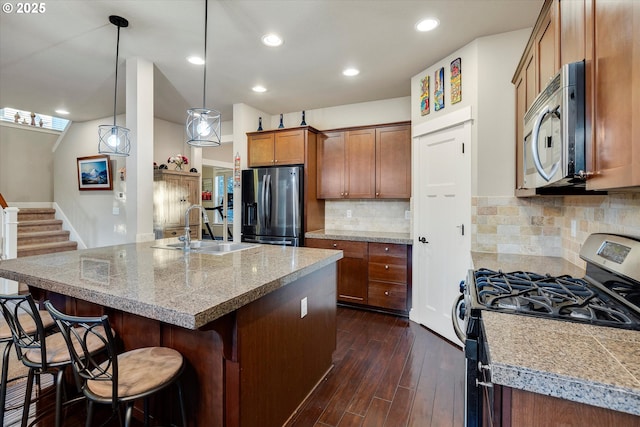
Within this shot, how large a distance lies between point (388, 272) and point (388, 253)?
222 mm

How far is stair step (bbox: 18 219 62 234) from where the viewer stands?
17.4 feet

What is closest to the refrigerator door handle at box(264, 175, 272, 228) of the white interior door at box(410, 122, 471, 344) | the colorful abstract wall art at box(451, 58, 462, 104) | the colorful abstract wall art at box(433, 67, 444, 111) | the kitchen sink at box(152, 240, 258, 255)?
the kitchen sink at box(152, 240, 258, 255)

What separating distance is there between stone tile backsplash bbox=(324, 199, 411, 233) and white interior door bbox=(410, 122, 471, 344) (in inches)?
29.0

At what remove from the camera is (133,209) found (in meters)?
3.03

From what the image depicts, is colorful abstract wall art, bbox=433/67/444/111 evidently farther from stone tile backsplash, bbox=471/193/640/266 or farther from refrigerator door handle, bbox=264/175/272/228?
refrigerator door handle, bbox=264/175/272/228

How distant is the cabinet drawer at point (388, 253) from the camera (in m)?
3.44

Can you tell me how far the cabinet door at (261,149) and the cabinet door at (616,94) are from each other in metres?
3.60

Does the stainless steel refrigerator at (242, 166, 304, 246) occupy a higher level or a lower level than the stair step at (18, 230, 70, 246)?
higher

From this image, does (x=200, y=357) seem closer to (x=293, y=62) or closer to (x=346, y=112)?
(x=293, y=62)

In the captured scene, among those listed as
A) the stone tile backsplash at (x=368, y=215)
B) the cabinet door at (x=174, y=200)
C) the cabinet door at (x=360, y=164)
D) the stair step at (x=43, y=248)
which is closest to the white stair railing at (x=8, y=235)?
the stair step at (x=43, y=248)

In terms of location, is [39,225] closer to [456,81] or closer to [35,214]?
[35,214]

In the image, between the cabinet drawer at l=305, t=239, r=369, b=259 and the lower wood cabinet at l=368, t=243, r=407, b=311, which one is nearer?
the lower wood cabinet at l=368, t=243, r=407, b=311

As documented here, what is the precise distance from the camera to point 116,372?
1.13 m

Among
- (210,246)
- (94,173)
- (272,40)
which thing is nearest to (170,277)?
(210,246)
